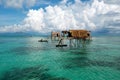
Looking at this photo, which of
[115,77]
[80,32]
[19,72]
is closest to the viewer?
[115,77]

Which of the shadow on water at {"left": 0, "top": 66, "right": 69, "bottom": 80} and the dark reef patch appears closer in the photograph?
the shadow on water at {"left": 0, "top": 66, "right": 69, "bottom": 80}

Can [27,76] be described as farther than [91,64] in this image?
No

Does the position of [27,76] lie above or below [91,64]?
above

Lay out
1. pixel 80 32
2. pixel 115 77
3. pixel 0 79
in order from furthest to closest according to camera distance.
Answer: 1. pixel 80 32
2. pixel 115 77
3. pixel 0 79

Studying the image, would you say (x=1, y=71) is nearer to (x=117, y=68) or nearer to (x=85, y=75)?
(x=85, y=75)

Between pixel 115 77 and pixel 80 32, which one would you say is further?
pixel 80 32

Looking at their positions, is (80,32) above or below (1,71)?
above

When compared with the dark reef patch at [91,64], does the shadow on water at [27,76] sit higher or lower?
higher

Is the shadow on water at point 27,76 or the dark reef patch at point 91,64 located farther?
the dark reef patch at point 91,64

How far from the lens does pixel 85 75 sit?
2484 cm

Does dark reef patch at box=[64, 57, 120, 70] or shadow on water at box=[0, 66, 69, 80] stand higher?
shadow on water at box=[0, 66, 69, 80]

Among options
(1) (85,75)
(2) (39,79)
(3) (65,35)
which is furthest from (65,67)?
(3) (65,35)

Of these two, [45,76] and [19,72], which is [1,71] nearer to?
[19,72]

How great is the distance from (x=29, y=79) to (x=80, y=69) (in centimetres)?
908
